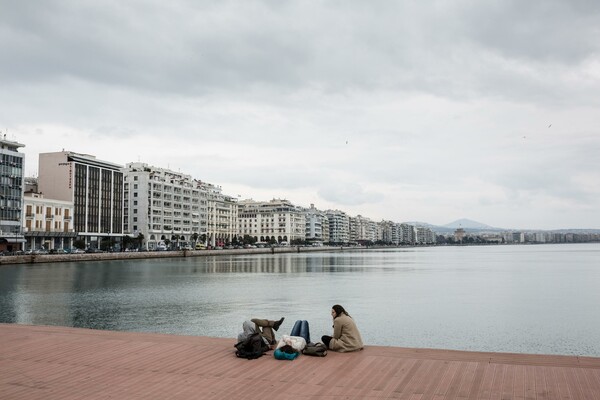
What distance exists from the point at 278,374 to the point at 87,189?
434 ft

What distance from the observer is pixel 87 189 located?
133 m

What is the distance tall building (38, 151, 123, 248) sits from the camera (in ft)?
422

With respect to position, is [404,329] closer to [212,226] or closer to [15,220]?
[15,220]

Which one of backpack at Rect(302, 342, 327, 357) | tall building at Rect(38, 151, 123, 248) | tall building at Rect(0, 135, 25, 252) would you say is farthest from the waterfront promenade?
tall building at Rect(38, 151, 123, 248)

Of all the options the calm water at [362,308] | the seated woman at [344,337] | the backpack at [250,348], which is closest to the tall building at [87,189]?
the calm water at [362,308]

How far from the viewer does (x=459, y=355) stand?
1257 cm

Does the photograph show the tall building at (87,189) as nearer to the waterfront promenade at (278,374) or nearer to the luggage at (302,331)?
the waterfront promenade at (278,374)

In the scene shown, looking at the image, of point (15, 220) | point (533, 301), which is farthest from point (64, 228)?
point (533, 301)

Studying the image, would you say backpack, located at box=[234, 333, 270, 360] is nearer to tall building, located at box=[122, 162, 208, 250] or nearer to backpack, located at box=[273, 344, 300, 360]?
backpack, located at box=[273, 344, 300, 360]

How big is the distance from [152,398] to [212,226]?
192 m

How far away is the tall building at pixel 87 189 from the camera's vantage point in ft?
422

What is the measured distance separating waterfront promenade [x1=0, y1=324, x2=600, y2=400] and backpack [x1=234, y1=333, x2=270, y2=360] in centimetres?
21

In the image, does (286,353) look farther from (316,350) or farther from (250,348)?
(250,348)

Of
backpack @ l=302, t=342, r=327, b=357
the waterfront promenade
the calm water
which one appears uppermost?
backpack @ l=302, t=342, r=327, b=357
